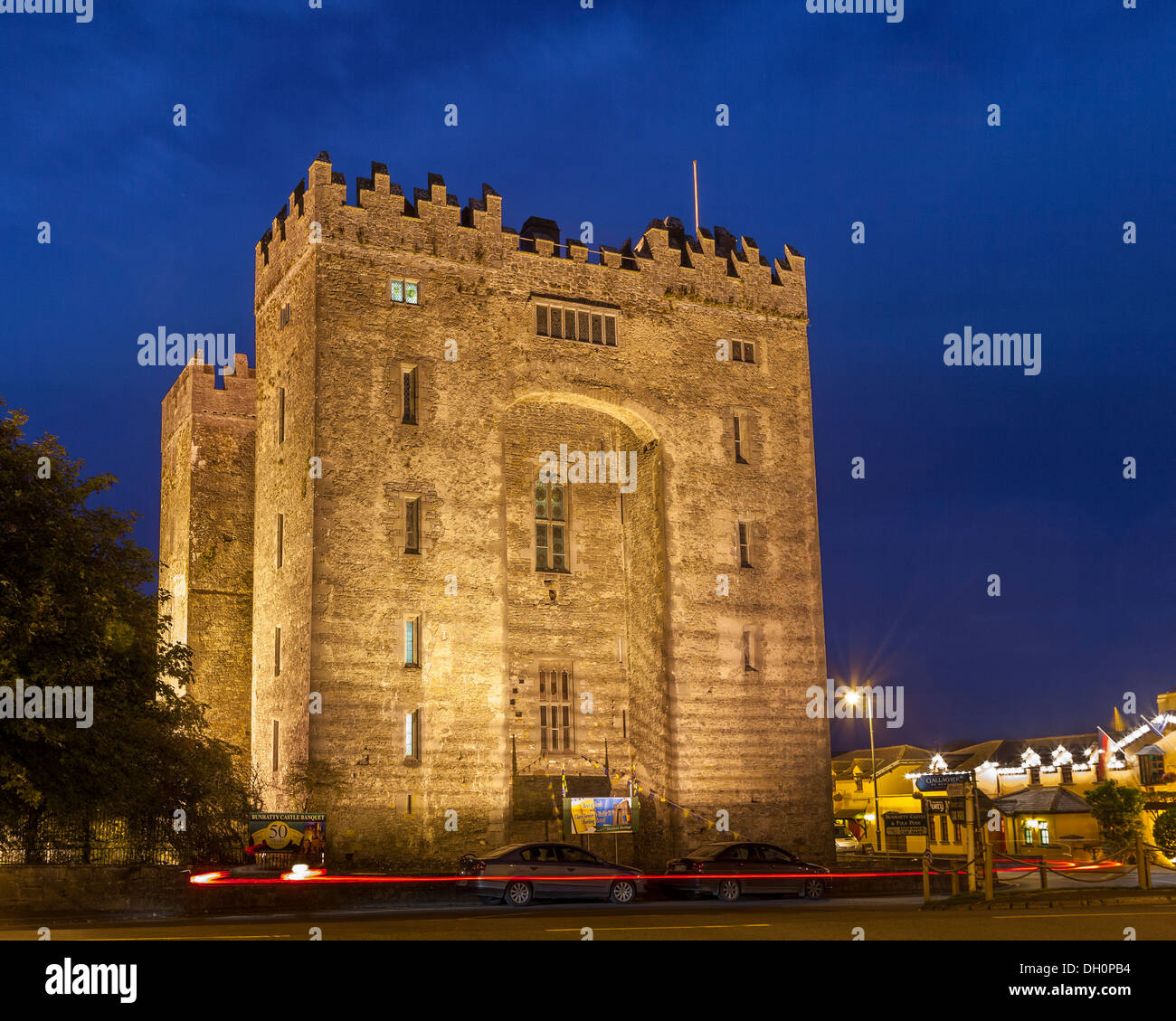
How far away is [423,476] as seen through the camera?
32.5 metres

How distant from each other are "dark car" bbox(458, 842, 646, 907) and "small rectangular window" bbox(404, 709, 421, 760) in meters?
5.37

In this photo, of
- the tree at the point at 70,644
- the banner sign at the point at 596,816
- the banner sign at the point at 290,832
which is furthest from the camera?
the banner sign at the point at 596,816

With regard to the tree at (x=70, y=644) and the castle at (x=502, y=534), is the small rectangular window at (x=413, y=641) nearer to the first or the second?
the castle at (x=502, y=534)

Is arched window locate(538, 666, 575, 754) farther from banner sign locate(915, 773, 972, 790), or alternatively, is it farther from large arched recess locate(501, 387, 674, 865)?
banner sign locate(915, 773, 972, 790)

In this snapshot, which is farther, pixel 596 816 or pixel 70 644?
pixel 596 816

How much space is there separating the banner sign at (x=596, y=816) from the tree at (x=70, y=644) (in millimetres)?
11691

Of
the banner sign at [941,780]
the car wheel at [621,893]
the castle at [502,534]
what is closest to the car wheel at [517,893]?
the car wheel at [621,893]

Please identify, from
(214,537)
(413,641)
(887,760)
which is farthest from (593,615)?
(887,760)

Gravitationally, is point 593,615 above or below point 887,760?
above

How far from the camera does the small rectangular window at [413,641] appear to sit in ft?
103

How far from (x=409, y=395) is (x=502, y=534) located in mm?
4496

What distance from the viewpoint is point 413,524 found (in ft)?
107

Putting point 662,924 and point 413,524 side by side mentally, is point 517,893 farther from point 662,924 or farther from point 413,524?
point 413,524

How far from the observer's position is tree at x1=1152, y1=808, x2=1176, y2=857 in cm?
4269
